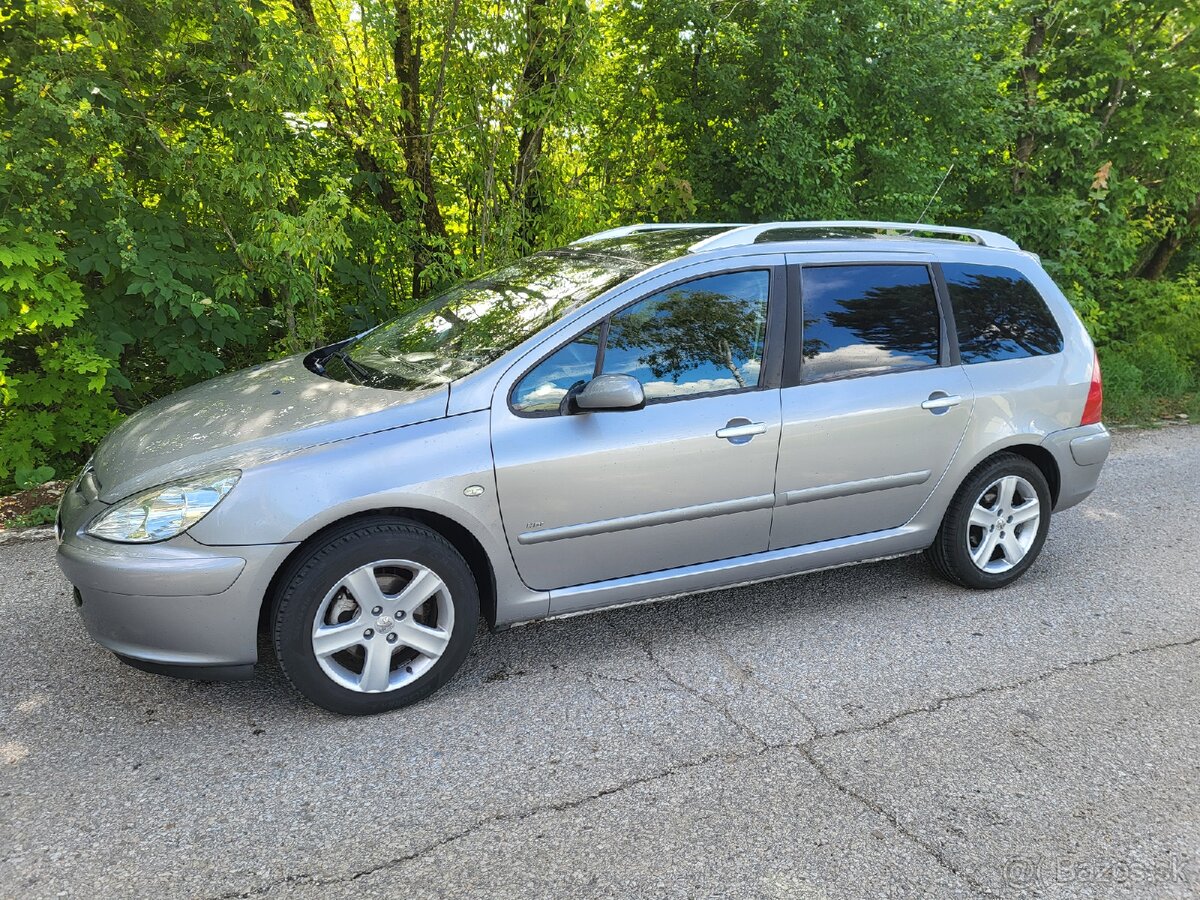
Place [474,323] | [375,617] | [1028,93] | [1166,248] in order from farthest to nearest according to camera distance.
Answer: [1166,248], [1028,93], [474,323], [375,617]

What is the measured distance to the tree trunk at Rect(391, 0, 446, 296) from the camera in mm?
6738

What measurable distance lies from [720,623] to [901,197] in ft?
16.8

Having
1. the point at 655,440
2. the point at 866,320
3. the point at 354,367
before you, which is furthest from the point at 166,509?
the point at 866,320

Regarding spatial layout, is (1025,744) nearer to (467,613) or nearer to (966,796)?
(966,796)

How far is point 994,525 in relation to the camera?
14.8 feet

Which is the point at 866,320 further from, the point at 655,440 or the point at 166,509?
the point at 166,509

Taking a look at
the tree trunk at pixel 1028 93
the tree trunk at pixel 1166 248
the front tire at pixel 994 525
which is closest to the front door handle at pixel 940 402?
the front tire at pixel 994 525

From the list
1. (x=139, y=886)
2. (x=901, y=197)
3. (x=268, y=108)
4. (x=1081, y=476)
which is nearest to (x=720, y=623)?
(x=1081, y=476)

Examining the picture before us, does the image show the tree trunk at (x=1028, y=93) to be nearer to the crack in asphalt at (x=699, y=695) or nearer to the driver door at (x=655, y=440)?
the driver door at (x=655, y=440)

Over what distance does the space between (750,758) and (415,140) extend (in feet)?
17.9

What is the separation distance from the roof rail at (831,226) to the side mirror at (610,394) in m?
0.82

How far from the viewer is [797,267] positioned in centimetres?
401

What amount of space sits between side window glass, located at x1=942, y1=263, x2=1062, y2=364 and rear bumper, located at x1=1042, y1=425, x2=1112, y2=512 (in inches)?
17.0

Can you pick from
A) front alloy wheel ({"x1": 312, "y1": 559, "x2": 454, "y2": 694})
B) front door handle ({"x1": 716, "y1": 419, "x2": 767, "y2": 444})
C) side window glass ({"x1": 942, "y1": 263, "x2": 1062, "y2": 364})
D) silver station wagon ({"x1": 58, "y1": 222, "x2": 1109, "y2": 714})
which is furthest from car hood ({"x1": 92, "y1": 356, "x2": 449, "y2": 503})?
side window glass ({"x1": 942, "y1": 263, "x2": 1062, "y2": 364})
